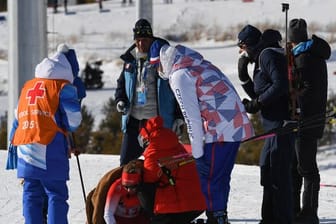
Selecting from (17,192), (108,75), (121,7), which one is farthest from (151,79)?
(121,7)

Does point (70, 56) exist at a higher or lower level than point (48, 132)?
higher

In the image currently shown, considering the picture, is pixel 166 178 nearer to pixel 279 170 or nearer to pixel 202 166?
pixel 202 166

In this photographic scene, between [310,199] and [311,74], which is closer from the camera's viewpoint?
[311,74]

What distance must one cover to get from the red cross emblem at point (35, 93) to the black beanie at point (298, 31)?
2059 mm

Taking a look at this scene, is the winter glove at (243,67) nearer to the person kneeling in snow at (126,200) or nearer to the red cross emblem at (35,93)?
the person kneeling in snow at (126,200)

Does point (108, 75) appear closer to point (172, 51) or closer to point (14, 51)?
point (14, 51)

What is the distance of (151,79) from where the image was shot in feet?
24.9

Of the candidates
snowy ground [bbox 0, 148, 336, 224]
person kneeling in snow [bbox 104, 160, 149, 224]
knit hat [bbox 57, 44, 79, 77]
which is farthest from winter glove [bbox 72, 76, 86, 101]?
snowy ground [bbox 0, 148, 336, 224]

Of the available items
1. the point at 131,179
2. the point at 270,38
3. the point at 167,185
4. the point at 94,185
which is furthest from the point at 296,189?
the point at 94,185

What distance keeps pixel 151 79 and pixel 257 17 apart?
35.9 meters

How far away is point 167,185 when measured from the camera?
645cm

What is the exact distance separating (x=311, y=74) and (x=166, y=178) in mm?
1678

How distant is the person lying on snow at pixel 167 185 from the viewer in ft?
21.1

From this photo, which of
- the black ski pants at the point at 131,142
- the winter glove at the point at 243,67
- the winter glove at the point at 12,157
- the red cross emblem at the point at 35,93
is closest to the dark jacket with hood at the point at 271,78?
the winter glove at the point at 243,67
